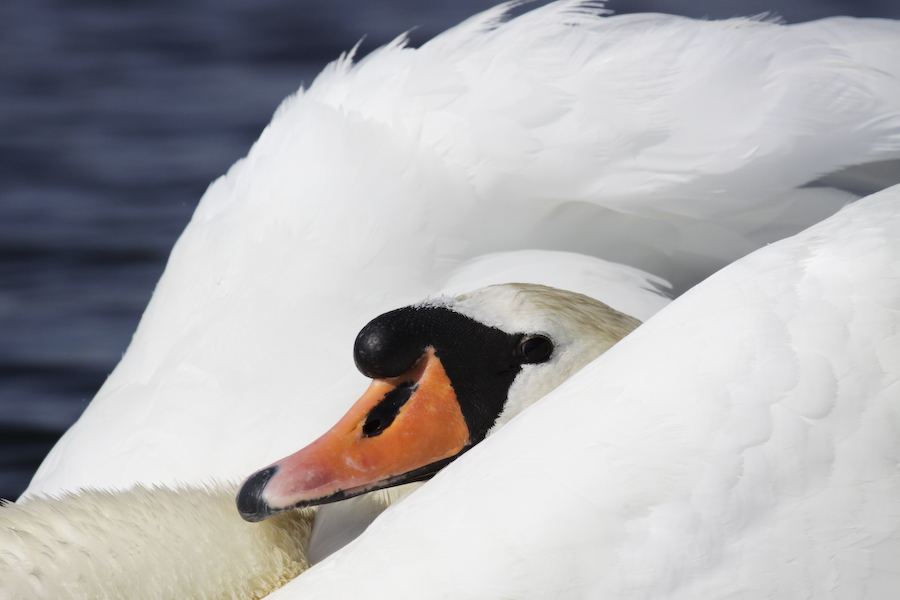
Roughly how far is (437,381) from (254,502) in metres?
0.44

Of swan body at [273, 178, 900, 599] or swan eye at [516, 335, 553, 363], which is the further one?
swan eye at [516, 335, 553, 363]

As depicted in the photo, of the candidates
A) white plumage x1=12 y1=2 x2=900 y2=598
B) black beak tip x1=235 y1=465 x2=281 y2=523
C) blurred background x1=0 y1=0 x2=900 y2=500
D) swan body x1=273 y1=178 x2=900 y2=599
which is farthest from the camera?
blurred background x1=0 y1=0 x2=900 y2=500

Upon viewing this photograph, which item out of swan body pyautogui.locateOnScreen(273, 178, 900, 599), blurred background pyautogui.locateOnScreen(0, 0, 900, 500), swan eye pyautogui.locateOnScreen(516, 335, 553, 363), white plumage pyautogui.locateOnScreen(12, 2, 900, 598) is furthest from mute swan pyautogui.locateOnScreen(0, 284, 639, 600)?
blurred background pyautogui.locateOnScreen(0, 0, 900, 500)

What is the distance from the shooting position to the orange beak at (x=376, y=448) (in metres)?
2.40

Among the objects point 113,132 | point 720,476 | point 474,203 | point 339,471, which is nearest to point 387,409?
point 339,471

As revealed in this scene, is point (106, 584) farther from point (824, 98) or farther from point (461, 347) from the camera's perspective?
point (824, 98)

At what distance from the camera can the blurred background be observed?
5582 mm

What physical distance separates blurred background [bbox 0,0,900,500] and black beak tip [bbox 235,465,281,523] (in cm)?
254

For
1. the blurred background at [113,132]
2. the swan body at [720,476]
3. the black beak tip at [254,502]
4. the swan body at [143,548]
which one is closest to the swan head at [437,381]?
the black beak tip at [254,502]

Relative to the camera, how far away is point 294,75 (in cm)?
763

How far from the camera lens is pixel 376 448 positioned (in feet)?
8.17

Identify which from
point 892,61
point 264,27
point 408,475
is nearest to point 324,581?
point 408,475

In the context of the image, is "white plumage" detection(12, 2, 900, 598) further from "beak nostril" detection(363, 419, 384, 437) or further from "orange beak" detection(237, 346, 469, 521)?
"beak nostril" detection(363, 419, 384, 437)

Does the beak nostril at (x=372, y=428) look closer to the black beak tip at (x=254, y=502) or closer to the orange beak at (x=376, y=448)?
the orange beak at (x=376, y=448)
